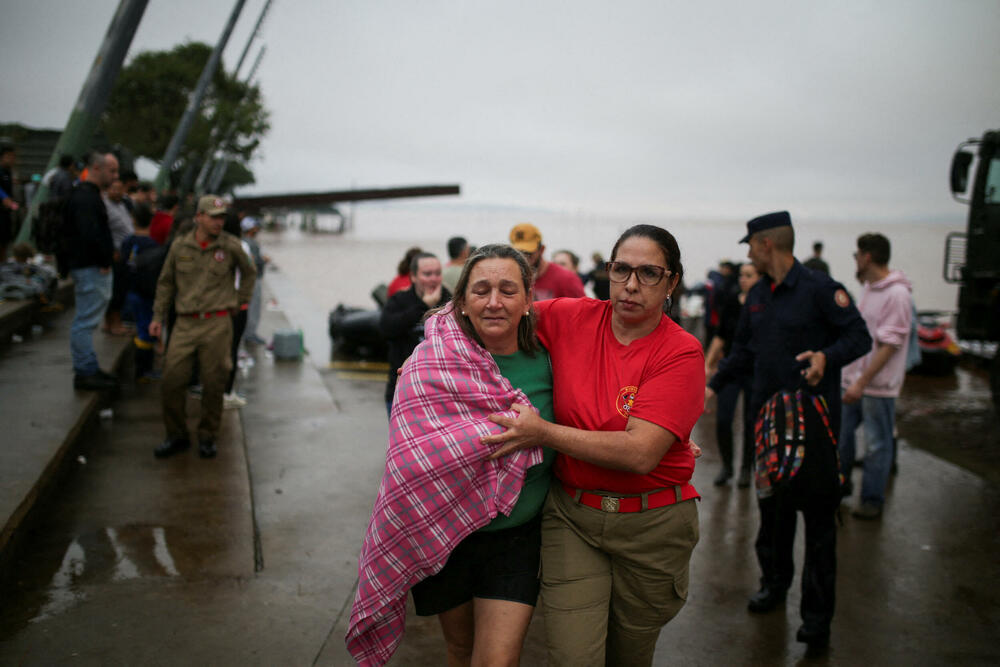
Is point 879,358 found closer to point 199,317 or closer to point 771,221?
point 771,221

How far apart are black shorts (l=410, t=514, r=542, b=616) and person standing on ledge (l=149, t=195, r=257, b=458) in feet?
12.8

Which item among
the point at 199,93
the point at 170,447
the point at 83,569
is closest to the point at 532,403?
the point at 83,569

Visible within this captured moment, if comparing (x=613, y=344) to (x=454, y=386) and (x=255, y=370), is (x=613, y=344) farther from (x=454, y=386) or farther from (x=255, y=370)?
(x=255, y=370)

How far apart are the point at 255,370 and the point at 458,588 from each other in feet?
26.1

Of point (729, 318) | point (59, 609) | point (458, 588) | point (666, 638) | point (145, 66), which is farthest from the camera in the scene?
point (145, 66)

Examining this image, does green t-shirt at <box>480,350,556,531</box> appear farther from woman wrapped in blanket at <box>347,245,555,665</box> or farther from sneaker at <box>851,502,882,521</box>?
sneaker at <box>851,502,882,521</box>

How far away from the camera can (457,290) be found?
2.58 m

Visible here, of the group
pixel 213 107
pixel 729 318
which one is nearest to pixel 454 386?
pixel 729 318

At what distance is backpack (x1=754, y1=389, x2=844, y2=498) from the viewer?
3.56 meters

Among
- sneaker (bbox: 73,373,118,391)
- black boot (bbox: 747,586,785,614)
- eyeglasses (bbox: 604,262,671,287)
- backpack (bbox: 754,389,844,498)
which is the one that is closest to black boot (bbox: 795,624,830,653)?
black boot (bbox: 747,586,785,614)

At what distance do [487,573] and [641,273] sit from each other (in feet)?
3.78

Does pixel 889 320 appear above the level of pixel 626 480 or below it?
above

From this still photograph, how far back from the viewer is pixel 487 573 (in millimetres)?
2490

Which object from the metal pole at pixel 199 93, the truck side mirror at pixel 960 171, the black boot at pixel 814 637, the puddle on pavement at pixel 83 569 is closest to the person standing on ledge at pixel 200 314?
the puddle on pavement at pixel 83 569
